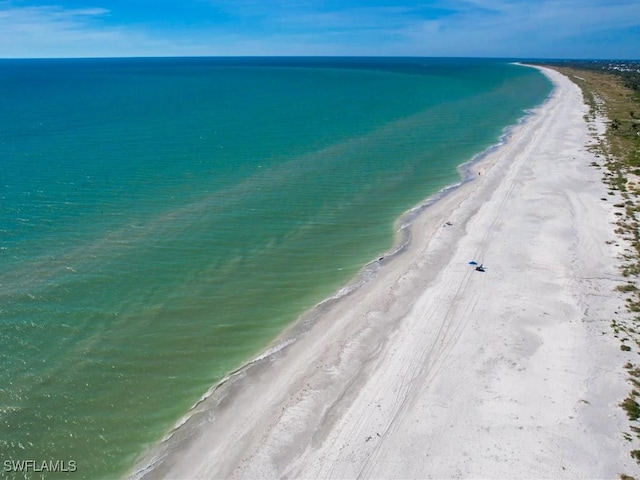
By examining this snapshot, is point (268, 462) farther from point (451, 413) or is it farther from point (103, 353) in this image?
point (103, 353)

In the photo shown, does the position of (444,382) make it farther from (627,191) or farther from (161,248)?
(627,191)

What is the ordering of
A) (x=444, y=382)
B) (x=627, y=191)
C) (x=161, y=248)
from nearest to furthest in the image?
(x=444, y=382) < (x=161, y=248) < (x=627, y=191)

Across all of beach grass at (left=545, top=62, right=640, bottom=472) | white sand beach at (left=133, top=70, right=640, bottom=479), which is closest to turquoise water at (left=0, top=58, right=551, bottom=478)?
white sand beach at (left=133, top=70, right=640, bottom=479)

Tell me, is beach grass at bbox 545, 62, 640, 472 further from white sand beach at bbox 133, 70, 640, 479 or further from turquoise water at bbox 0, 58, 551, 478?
turquoise water at bbox 0, 58, 551, 478

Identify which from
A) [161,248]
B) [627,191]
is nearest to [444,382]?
[161,248]

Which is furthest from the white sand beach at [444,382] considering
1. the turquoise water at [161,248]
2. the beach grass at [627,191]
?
the turquoise water at [161,248]

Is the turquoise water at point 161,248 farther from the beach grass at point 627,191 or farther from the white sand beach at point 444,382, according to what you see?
the beach grass at point 627,191
